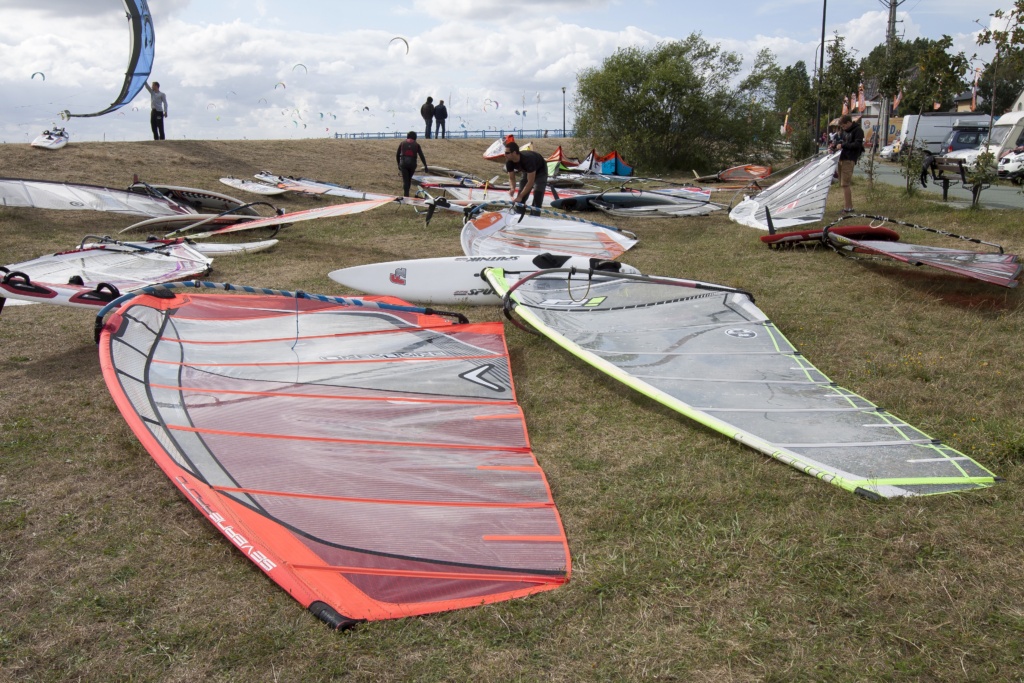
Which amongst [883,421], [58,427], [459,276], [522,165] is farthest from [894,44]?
[58,427]

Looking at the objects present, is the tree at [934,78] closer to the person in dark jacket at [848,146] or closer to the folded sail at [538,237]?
the person in dark jacket at [848,146]

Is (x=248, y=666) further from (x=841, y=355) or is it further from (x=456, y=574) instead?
(x=841, y=355)

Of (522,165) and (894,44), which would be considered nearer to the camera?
Result: (522,165)

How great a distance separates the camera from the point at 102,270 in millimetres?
7289

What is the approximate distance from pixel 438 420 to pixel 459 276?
346 cm

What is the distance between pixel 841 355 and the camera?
213 inches

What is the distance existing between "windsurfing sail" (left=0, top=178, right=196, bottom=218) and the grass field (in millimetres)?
6686

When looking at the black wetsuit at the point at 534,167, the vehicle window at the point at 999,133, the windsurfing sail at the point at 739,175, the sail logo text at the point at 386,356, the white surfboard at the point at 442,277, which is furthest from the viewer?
the vehicle window at the point at 999,133

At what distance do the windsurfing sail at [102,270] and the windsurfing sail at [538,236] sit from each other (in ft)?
11.2

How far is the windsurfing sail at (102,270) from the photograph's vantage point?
17.8 ft

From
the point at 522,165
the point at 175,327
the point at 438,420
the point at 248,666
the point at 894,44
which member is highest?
the point at 894,44

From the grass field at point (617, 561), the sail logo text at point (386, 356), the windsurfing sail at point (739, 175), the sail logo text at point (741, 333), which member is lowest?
the grass field at point (617, 561)

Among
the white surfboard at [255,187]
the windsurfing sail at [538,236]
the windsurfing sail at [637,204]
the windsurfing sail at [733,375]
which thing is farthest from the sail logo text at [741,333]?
the white surfboard at [255,187]

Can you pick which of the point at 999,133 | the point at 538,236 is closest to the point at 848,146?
the point at 538,236
